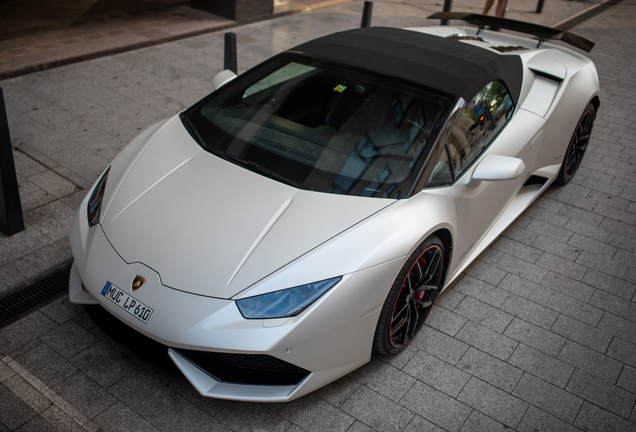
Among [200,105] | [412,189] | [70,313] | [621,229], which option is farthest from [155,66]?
[621,229]

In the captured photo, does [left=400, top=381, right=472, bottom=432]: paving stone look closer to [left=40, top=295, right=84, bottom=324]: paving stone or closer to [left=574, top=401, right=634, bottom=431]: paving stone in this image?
[left=574, top=401, right=634, bottom=431]: paving stone

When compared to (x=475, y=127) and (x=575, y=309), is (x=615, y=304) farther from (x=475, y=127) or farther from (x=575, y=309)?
(x=475, y=127)

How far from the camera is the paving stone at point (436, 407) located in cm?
267

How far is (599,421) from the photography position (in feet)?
9.05

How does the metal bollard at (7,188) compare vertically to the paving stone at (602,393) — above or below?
above

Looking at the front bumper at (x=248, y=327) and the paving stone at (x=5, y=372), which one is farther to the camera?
the paving stone at (x=5, y=372)

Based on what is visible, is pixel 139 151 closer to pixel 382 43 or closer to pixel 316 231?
pixel 316 231

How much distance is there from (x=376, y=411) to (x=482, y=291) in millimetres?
1321

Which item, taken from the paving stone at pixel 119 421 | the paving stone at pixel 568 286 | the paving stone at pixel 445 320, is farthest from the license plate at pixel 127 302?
the paving stone at pixel 568 286

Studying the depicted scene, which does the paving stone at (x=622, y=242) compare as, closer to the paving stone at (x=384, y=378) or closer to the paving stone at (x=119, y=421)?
the paving stone at (x=384, y=378)

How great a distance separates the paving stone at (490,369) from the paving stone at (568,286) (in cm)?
92

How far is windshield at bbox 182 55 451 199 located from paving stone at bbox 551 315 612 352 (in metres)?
1.44

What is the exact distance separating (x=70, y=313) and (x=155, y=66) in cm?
462

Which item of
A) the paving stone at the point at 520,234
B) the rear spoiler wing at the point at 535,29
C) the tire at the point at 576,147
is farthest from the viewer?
the tire at the point at 576,147
